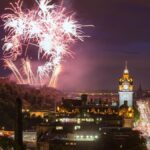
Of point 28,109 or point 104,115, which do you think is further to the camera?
point 28,109

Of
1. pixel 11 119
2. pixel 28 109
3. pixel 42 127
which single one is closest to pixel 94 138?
pixel 42 127

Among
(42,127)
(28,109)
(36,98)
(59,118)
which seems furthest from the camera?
(36,98)

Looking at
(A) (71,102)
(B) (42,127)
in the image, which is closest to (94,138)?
(B) (42,127)

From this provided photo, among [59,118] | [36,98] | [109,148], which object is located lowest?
[109,148]

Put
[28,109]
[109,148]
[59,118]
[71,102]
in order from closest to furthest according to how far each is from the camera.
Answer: [109,148] → [59,118] → [71,102] → [28,109]

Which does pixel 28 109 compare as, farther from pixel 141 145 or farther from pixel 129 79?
pixel 141 145

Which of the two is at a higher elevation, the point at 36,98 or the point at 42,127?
the point at 36,98

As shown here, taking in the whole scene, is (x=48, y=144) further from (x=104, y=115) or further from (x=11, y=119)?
(x=11, y=119)

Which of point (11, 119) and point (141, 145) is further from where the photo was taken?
point (11, 119)

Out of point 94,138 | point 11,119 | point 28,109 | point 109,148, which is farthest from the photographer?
point 28,109
